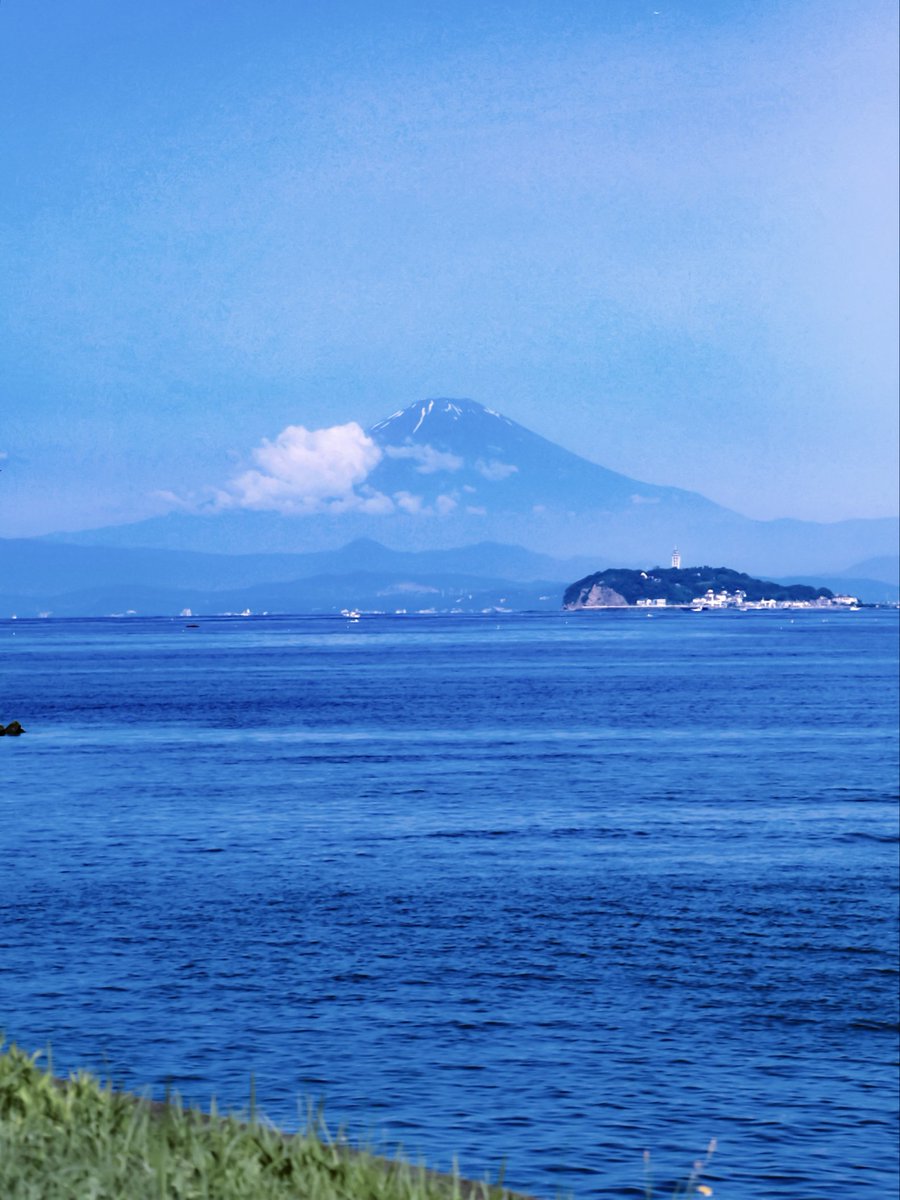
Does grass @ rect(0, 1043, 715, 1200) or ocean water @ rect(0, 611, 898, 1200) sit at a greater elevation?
grass @ rect(0, 1043, 715, 1200)

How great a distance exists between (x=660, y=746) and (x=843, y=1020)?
4817 centimetres

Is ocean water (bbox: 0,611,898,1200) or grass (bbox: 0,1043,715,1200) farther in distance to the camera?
ocean water (bbox: 0,611,898,1200)

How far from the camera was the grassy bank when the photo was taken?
7.14 m

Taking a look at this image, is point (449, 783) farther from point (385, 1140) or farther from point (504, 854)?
point (385, 1140)

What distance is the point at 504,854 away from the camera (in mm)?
39844

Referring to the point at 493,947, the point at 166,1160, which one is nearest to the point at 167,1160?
the point at 166,1160

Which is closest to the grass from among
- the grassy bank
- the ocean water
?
the grassy bank

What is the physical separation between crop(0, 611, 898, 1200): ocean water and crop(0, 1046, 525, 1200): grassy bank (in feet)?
28.9

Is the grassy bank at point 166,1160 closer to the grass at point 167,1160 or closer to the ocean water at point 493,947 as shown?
the grass at point 167,1160

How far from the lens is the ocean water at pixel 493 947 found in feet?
62.6

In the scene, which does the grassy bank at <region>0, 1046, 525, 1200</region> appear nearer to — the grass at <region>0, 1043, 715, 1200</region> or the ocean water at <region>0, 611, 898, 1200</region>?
the grass at <region>0, 1043, 715, 1200</region>

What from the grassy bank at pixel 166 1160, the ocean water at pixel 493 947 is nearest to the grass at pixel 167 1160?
the grassy bank at pixel 166 1160

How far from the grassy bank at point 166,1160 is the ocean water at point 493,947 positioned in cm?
882

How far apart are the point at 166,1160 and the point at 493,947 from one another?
21.8 m
